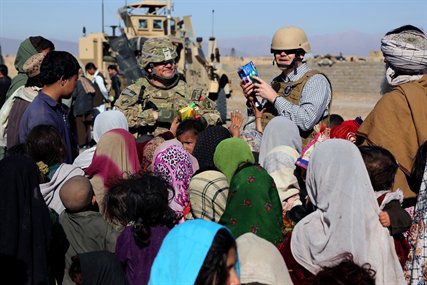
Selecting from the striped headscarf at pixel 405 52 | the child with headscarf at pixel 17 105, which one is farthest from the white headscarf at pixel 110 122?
the striped headscarf at pixel 405 52

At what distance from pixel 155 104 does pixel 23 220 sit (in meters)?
2.72

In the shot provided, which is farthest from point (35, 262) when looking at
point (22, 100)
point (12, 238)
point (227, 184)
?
point (22, 100)

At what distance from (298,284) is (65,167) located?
5.77 ft

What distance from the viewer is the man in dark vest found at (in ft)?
15.2

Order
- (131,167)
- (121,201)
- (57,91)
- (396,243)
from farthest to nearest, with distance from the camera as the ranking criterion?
(57,91), (131,167), (121,201), (396,243)

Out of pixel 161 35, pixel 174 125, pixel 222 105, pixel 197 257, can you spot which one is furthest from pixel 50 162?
pixel 161 35

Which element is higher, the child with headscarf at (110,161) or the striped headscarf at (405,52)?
the striped headscarf at (405,52)

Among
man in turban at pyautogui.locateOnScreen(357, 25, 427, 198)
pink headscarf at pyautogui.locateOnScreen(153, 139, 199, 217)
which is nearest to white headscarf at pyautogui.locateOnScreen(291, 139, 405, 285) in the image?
man in turban at pyautogui.locateOnScreen(357, 25, 427, 198)

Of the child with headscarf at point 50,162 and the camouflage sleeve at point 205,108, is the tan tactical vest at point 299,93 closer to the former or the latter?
the camouflage sleeve at point 205,108

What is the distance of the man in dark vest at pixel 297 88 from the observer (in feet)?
15.2

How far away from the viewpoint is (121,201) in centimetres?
371

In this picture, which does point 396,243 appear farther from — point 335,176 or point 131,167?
point 131,167

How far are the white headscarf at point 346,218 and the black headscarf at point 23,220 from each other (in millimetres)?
1361

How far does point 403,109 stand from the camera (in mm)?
3732
